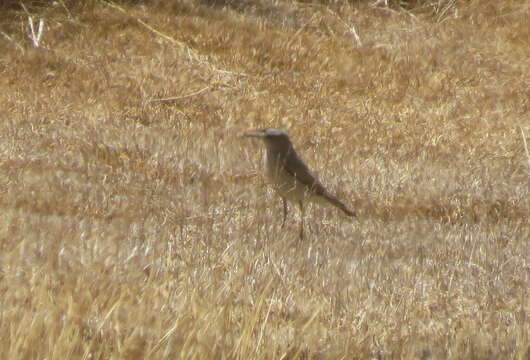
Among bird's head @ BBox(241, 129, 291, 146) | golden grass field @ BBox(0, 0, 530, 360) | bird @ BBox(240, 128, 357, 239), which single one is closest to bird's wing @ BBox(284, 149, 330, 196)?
bird @ BBox(240, 128, 357, 239)

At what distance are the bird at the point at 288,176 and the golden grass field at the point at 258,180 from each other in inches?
7.7

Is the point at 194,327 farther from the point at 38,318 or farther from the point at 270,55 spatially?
the point at 270,55

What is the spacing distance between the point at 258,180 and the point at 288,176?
57.1 inches

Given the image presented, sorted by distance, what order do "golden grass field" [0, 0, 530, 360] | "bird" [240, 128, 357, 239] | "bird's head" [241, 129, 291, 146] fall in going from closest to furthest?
"golden grass field" [0, 0, 530, 360] < "bird" [240, 128, 357, 239] < "bird's head" [241, 129, 291, 146]

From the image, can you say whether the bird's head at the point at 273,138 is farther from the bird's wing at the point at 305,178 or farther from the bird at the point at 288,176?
the bird's wing at the point at 305,178

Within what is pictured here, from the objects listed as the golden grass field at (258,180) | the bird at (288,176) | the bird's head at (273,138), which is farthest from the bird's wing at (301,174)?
the golden grass field at (258,180)

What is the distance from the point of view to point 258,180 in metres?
9.65

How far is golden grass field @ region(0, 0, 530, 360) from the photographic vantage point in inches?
208

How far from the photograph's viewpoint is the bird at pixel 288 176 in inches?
321

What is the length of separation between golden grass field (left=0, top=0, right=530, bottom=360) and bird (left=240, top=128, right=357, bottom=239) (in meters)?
0.19

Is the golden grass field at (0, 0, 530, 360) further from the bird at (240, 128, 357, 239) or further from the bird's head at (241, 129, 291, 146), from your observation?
the bird's head at (241, 129, 291, 146)

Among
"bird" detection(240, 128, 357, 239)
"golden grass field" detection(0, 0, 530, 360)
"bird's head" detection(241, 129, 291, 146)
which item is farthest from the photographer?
"bird's head" detection(241, 129, 291, 146)

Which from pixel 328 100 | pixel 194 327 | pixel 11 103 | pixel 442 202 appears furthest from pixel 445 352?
pixel 328 100

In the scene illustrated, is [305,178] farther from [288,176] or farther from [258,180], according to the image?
[258,180]
